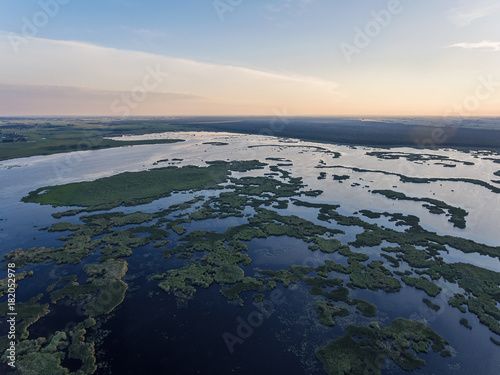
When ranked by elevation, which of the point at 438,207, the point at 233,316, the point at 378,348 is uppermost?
the point at 438,207

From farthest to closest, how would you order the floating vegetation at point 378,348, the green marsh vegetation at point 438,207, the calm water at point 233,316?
the green marsh vegetation at point 438,207 → the calm water at point 233,316 → the floating vegetation at point 378,348

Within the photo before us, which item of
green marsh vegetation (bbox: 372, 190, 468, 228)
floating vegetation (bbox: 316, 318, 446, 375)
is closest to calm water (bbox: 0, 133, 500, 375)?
floating vegetation (bbox: 316, 318, 446, 375)

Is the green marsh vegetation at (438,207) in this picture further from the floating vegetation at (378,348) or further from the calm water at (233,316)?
the floating vegetation at (378,348)

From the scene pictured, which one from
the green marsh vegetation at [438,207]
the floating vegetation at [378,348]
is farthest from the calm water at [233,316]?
the green marsh vegetation at [438,207]

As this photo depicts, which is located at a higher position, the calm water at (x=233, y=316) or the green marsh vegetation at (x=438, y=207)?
the green marsh vegetation at (x=438, y=207)

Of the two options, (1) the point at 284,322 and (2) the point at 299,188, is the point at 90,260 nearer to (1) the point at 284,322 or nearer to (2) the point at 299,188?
(1) the point at 284,322

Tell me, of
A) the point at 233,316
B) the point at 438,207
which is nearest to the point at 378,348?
the point at 233,316

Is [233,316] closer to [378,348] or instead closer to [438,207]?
[378,348]

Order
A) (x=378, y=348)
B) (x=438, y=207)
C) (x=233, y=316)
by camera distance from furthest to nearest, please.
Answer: (x=438, y=207) < (x=233, y=316) < (x=378, y=348)

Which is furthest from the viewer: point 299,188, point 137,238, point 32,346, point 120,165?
point 120,165

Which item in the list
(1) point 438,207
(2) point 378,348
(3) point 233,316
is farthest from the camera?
(1) point 438,207

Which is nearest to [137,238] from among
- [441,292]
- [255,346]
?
[255,346]
